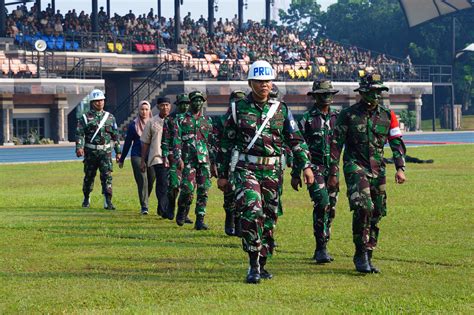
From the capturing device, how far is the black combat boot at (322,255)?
1227 centimetres

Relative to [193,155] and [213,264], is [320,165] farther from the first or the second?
[193,155]

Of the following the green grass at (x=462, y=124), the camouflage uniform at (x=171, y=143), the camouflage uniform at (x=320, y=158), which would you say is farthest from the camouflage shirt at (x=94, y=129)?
the green grass at (x=462, y=124)

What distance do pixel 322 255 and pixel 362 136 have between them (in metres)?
1.53

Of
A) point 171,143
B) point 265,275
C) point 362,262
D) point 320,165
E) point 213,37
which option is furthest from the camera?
point 213,37

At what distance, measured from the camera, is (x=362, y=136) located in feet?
38.1

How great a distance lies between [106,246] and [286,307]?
5.09 m

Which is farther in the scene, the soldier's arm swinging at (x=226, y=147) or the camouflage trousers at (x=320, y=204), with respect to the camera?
the camouflage trousers at (x=320, y=204)

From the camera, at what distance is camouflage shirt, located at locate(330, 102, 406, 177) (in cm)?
1162

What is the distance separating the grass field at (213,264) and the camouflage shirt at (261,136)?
1256 mm

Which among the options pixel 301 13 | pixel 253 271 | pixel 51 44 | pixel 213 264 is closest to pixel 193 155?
pixel 213 264

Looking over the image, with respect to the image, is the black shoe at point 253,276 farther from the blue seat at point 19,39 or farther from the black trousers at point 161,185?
the blue seat at point 19,39

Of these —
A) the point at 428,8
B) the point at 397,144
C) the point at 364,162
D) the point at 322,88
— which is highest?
the point at 428,8

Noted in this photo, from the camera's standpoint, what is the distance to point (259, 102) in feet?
36.6

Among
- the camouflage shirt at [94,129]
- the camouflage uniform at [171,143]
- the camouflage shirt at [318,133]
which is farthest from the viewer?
the camouflage shirt at [94,129]
